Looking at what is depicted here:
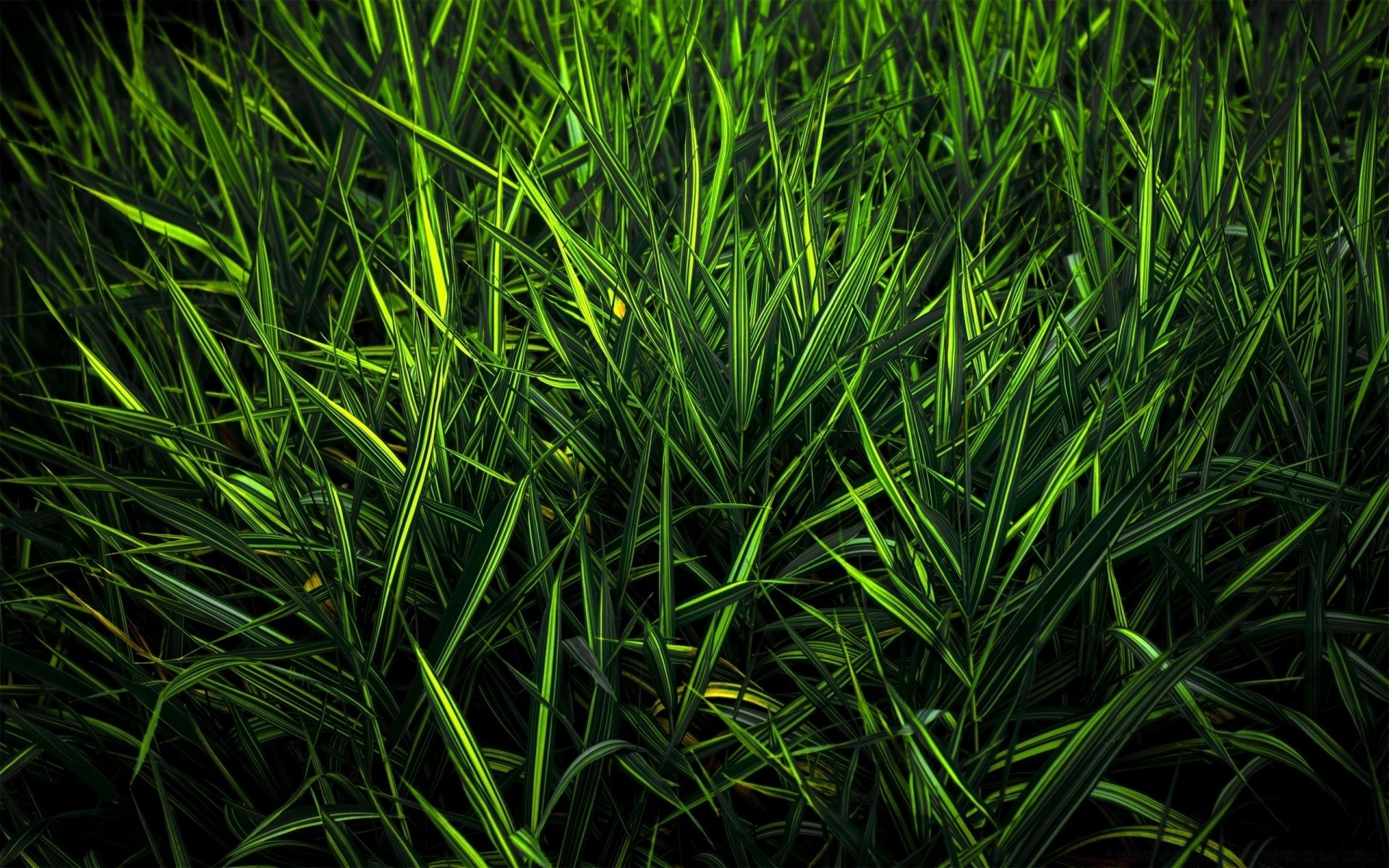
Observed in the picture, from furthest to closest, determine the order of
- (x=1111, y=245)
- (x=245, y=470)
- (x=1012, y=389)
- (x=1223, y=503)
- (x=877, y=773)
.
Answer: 1. (x=1111, y=245)
2. (x=245, y=470)
3. (x=1012, y=389)
4. (x=1223, y=503)
5. (x=877, y=773)

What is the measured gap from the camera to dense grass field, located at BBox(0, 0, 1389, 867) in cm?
92

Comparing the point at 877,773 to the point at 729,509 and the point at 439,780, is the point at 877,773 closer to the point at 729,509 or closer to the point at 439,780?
the point at 729,509

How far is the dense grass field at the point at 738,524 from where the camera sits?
92 cm

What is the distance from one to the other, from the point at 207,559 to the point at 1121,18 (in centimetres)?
162

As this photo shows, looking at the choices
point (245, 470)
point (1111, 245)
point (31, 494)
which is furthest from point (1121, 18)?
point (31, 494)

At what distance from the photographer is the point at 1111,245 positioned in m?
1.37

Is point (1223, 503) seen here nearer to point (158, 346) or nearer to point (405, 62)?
point (405, 62)

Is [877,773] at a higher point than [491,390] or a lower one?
lower

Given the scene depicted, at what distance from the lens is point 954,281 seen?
1039 mm

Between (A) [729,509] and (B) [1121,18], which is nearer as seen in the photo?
(A) [729,509]

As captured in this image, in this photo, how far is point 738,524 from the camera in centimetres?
110

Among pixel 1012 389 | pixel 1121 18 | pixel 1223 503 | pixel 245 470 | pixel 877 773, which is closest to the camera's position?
pixel 877 773

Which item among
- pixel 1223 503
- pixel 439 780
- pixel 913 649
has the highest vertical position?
pixel 1223 503

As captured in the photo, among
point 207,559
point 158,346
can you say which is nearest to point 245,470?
point 207,559
